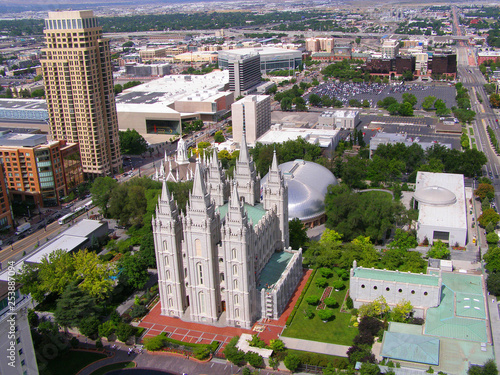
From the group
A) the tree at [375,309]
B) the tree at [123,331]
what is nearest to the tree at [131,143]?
the tree at [123,331]

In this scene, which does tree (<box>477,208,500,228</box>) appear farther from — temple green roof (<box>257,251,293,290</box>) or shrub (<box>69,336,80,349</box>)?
shrub (<box>69,336,80,349</box>)

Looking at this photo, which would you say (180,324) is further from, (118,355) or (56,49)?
(56,49)

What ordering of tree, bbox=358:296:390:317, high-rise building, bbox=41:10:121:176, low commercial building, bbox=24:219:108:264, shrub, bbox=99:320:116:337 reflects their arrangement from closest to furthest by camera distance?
1. shrub, bbox=99:320:116:337
2. tree, bbox=358:296:390:317
3. low commercial building, bbox=24:219:108:264
4. high-rise building, bbox=41:10:121:176

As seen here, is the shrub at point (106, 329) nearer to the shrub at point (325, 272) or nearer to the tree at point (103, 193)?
the shrub at point (325, 272)

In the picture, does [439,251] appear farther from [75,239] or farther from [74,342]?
[75,239]

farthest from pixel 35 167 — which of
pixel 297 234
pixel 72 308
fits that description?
pixel 297 234

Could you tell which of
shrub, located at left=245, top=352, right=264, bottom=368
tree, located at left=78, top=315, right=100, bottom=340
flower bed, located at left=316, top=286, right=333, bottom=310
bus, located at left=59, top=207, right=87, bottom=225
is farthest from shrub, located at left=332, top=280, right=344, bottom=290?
bus, located at left=59, top=207, right=87, bottom=225

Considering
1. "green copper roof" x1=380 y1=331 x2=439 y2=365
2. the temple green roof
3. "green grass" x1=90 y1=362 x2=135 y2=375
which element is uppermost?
the temple green roof

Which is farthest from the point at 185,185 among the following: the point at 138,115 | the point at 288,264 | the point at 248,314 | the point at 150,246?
the point at 138,115
